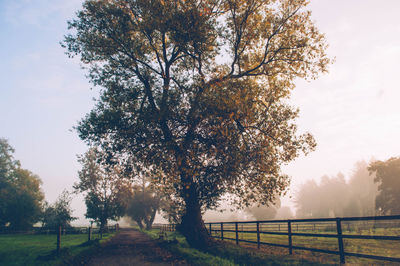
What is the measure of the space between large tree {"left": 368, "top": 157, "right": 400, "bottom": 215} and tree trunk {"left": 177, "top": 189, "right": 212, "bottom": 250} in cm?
3484

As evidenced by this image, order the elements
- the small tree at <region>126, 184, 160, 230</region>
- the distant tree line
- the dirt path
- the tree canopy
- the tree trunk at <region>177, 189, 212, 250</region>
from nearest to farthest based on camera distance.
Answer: the dirt path
the tree trunk at <region>177, 189, 212, 250</region>
the distant tree line
the tree canopy
the small tree at <region>126, 184, 160, 230</region>

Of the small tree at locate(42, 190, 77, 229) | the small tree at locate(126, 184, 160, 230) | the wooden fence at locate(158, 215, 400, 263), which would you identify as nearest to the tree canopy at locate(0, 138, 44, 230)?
the small tree at locate(42, 190, 77, 229)

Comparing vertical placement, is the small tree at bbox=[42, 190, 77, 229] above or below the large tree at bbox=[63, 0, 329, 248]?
below

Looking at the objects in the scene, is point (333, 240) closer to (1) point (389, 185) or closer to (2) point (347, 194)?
(1) point (389, 185)

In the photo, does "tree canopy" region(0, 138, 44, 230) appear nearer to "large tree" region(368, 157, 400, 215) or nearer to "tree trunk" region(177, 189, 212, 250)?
"tree trunk" region(177, 189, 212, 250)

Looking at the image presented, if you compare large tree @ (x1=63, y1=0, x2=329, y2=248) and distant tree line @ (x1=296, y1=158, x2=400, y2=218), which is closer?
large tree @ (x1=63, y1=0, x2=329, y2=248)

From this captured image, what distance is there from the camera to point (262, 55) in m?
16.7

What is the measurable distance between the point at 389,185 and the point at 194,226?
36.4m

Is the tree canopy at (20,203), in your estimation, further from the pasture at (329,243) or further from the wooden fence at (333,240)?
the pasture at (329,243)

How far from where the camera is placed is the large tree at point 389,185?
35.6 metres

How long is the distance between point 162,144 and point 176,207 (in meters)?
5.68

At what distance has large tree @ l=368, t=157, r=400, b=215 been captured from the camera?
35594 millimetres

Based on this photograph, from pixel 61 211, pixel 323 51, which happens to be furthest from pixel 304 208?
pixel 323 51

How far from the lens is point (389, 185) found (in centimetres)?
3659
